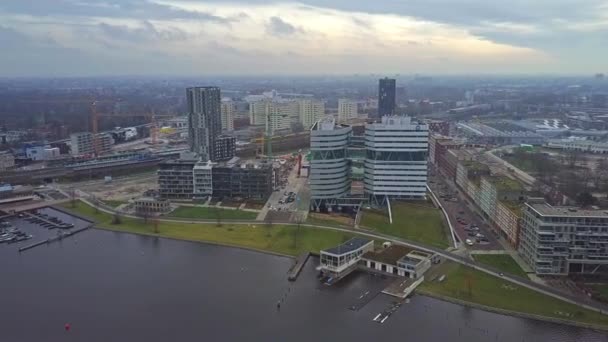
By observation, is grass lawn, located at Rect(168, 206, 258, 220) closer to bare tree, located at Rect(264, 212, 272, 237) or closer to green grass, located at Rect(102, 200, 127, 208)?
bare tree, located at Rect(264, 212, 272, 237)

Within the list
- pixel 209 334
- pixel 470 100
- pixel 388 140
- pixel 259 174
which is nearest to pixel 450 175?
pixel 388 140

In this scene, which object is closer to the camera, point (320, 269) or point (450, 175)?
point (320, 269)

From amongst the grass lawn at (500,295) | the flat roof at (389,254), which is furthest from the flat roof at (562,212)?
the flat roof at (389,254)

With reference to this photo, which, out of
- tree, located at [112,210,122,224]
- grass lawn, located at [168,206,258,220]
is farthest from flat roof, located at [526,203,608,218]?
tree, located at [112,210,122,224]

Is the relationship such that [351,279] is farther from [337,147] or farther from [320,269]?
[337,147]

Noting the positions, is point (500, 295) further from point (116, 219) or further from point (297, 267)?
point (116, 219)

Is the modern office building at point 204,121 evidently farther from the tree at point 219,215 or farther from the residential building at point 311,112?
the residential building at point 311,112

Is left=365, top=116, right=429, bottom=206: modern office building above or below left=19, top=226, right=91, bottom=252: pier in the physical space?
above
